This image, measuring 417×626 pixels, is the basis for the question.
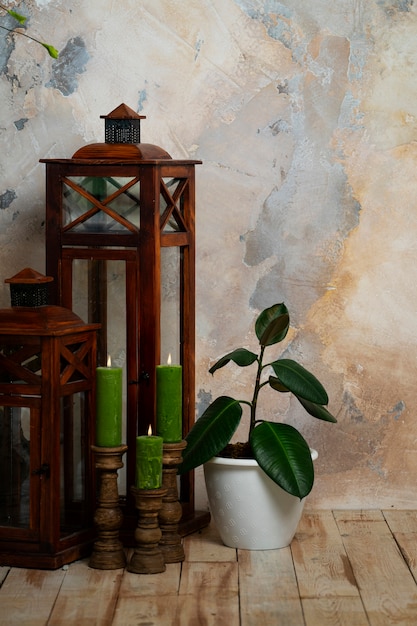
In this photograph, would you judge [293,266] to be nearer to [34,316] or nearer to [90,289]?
[90,289]

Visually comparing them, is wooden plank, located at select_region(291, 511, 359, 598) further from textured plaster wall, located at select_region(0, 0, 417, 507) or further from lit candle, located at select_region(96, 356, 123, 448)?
lit candle, located at select_region(96, 356, 123, 448)

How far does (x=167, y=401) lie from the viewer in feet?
8.15

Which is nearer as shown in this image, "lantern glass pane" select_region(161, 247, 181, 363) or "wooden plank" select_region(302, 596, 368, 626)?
"wooden plank" select_region(302, 596, 368, 626)

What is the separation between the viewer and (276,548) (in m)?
2.60

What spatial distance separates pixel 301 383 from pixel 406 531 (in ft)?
1.90

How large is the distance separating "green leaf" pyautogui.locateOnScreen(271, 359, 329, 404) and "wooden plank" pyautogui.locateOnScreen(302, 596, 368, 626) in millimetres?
503

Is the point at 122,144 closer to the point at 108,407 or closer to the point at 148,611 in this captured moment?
the point at 108,407

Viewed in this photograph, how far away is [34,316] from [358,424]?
3.57 feet

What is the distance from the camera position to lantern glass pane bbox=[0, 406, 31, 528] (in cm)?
241

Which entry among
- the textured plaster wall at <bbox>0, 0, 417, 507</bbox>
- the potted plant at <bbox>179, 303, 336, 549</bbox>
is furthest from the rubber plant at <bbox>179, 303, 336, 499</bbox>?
the textured plaster wall at <bbox>0, 0, 417, 507</bbox>

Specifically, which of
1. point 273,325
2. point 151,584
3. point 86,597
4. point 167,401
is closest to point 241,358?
point 273,325

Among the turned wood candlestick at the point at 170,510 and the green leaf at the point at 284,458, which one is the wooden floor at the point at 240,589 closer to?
the turned wood candlestick at the point at 170,510

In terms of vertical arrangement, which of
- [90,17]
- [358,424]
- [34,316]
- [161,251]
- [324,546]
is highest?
[90,17]

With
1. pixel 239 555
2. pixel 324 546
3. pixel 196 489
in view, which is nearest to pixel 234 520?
pixel 239 555
